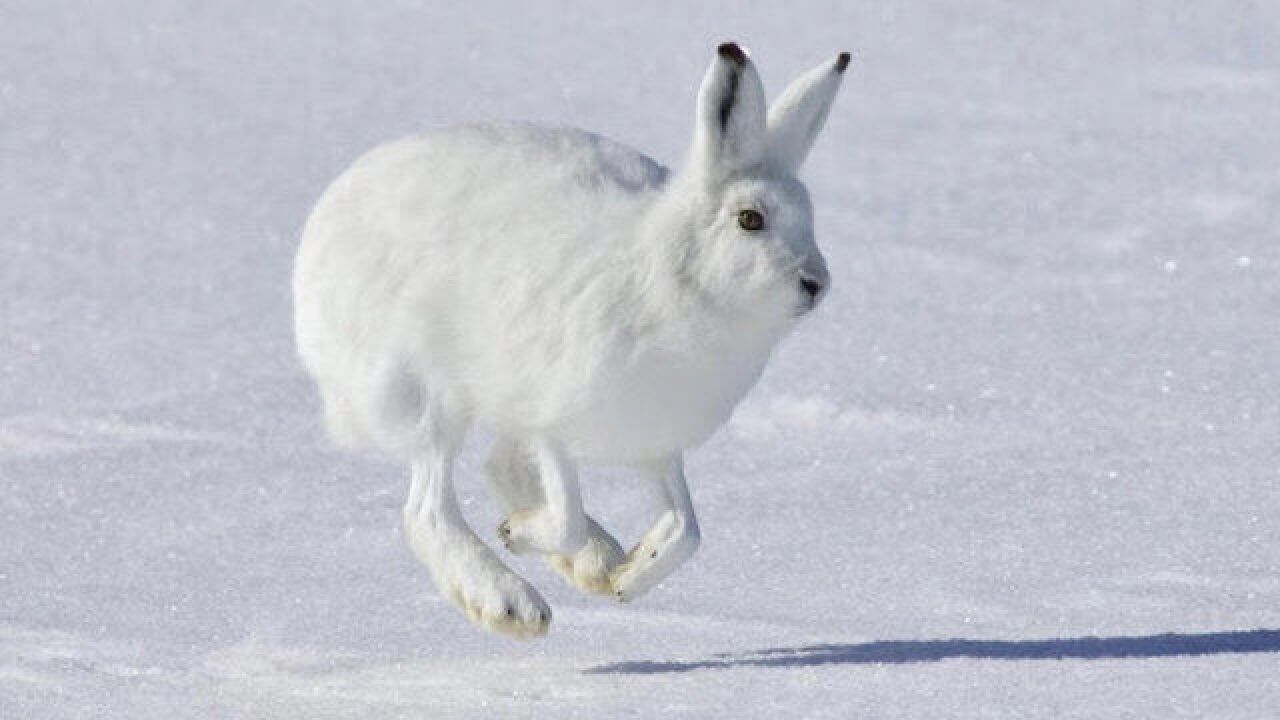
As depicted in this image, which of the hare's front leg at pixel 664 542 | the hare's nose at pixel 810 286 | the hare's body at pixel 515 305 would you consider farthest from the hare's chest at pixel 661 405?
the hare's nose at pixel 810 286

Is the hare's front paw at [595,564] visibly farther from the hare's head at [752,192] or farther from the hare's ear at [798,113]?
the hare's ear at [798,113]

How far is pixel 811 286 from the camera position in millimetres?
5918

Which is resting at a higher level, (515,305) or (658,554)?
(515,305)

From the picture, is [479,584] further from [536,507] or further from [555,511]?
[536,507]

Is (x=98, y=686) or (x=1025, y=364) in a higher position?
(x=98, y=686)

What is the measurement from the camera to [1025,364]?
10.8 m

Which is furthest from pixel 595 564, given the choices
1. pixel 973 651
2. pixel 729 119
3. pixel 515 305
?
pixel 729 119

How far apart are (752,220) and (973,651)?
1.29 meters

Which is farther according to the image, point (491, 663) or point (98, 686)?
point (491, 663)

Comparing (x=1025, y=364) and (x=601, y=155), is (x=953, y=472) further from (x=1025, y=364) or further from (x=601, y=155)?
(x=601, y=155)

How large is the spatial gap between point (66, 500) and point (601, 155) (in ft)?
10.2

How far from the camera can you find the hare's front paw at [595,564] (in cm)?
657

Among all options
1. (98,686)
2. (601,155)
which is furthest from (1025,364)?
(98,686)

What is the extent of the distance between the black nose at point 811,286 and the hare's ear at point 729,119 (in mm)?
379
